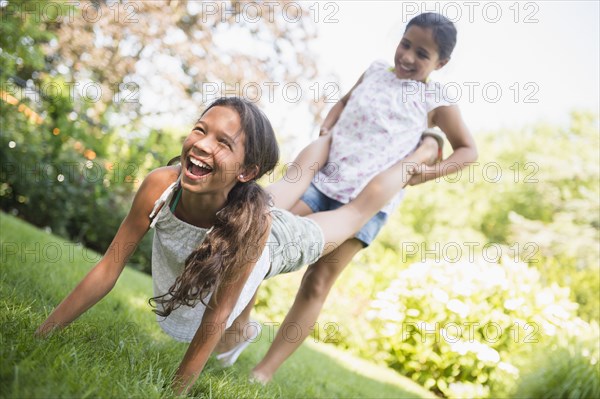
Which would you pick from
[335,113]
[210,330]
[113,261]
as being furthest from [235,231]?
[335,113]

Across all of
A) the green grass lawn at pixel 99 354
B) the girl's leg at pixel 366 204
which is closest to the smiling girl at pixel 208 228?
the green grass lawn at pixel 99 354

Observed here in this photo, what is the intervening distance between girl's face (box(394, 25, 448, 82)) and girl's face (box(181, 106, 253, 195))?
1.37 m

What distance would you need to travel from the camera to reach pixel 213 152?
1.98 metres

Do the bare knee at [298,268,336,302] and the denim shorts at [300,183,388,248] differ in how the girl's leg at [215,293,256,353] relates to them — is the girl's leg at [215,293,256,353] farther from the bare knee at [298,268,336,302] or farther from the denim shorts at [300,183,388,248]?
the denim shorts at [300,183,388,248]

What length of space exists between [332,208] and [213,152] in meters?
1.21

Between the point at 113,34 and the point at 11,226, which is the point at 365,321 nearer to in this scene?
the point at 11,226

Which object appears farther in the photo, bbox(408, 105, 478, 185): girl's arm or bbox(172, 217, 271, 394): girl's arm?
bbox(408, 105, 478, 185): girl's arm

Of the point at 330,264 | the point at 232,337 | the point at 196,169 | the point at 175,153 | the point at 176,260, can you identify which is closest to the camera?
the point at 196,169

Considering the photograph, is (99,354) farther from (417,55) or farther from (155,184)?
(417,55)

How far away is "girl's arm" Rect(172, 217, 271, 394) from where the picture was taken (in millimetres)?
1920

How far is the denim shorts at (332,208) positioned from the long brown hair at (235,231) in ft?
2.95

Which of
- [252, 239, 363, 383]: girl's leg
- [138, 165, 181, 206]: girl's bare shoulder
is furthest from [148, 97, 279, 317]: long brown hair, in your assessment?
[252, 239, 363, 383]: girl's leg

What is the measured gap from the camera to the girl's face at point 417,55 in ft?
9.84

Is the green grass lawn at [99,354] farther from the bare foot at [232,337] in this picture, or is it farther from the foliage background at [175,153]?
the foliage background at [175,153]
